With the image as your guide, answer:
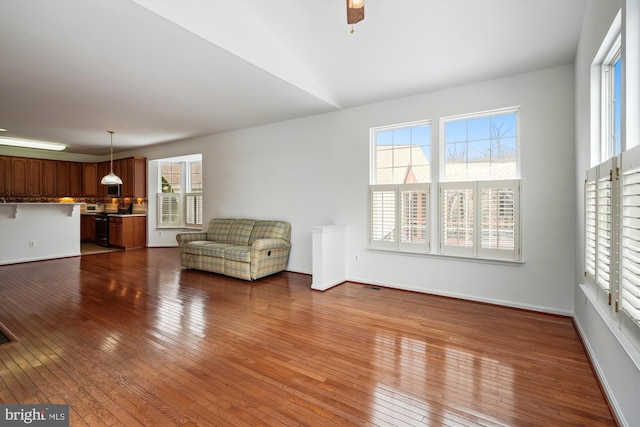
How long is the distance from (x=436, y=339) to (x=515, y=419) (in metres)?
1.02

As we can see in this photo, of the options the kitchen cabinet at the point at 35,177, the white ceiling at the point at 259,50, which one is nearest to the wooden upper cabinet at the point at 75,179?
the kitchen cabinet at the point at 35,177

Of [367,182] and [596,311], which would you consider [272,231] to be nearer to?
[367,182]

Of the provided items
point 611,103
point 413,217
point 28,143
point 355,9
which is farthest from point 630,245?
point 28,143

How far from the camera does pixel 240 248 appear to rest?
5.00 metres

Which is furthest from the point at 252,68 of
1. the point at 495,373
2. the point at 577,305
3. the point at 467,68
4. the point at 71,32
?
the point at 577,305

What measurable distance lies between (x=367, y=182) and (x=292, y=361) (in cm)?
291

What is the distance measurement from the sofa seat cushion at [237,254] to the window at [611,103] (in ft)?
14.0

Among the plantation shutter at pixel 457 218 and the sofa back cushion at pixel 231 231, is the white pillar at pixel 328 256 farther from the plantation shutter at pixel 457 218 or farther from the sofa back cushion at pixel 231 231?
the sofa back cushion at pixel 231 231

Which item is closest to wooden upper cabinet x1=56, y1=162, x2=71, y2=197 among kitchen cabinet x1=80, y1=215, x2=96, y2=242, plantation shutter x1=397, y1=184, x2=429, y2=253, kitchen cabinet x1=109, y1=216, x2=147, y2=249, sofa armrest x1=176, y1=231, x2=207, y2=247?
kitchen cabinet x1=80, y1=215, x2=96, y2=242

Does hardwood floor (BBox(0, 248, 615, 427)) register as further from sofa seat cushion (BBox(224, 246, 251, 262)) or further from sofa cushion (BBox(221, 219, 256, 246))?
sofa cushion (BBox(221, 219, 256, 246))

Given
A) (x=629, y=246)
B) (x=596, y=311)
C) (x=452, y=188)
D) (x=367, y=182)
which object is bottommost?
(x=596, y=311)

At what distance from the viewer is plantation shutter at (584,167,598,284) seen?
212cm

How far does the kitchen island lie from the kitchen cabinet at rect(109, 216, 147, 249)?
1.02 meters

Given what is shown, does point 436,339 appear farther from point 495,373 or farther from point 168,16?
point 168,16
